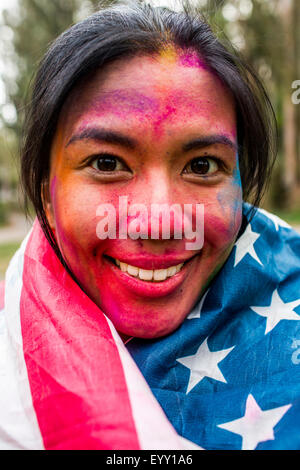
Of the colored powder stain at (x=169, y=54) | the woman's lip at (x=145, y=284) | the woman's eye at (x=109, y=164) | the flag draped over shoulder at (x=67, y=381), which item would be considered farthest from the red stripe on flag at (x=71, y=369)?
the colored powder stain at (x=169, y=54)

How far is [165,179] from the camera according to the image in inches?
48.4

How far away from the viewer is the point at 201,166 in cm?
131

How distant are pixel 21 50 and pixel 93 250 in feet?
44.0

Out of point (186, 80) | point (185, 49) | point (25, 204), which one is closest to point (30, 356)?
point (25, 204)

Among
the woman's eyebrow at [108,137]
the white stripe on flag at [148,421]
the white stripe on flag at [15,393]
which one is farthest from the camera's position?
the woman's eyebrow at [108,137]

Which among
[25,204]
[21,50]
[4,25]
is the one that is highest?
[4,25]

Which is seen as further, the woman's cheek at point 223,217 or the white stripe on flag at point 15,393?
the woman's cheek at point 223,217

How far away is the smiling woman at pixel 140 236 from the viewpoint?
117cm

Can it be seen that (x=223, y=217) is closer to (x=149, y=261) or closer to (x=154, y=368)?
(x=149, y=261)

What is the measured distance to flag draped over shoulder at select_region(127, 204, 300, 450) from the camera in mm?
1150

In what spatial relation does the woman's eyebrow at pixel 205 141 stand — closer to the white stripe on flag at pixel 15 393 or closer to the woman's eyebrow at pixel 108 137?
the woman's eyebrow at pixel 108 137

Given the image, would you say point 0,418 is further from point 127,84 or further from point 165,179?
point 127,84

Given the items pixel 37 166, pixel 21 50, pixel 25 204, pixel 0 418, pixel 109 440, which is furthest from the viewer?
pixel 21 50

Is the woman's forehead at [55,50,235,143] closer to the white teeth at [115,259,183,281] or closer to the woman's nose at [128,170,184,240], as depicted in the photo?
the woman's nose at [128,170,184,240]
